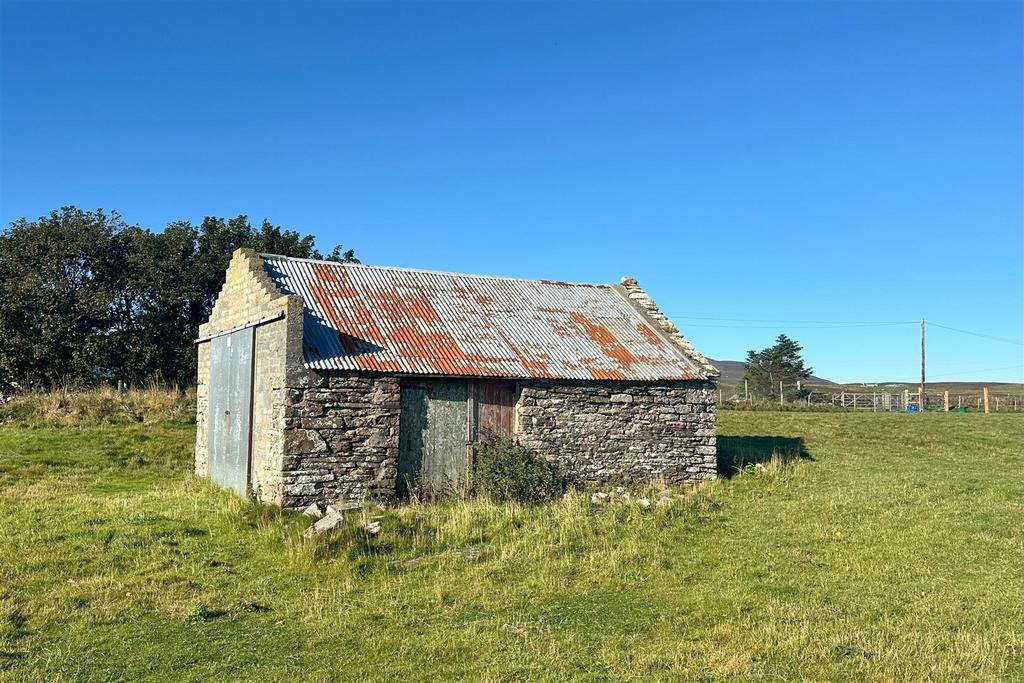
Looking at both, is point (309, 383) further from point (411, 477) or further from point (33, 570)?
point (33, 570)

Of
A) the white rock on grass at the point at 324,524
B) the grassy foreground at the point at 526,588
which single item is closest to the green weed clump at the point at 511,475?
the grassy foreground at the point at 526,588

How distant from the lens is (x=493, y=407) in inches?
655

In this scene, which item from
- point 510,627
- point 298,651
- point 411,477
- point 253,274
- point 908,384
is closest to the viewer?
point 298,651

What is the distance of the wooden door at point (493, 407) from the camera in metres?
16.5

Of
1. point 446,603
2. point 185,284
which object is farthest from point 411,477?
point 185,284

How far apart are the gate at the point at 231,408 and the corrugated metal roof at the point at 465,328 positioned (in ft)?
5.67

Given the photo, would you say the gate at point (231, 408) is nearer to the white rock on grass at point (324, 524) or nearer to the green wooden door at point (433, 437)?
the green wooden door at point (433, 437)

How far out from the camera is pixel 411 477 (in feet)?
50.8

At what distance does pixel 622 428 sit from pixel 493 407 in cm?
313

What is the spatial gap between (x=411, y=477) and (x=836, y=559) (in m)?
7.97

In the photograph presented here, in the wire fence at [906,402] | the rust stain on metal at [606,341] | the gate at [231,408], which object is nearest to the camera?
the gate at [231,408]

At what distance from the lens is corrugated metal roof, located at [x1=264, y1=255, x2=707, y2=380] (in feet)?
52.2

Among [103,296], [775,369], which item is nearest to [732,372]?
[775,369]

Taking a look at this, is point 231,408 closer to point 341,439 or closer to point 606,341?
point 341,439
